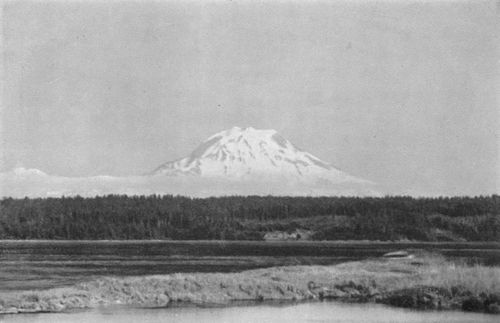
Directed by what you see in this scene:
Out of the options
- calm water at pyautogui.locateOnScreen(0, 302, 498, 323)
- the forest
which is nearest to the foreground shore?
calm water at pyautogui.locateOnScreen(0, 302, 498, 323)

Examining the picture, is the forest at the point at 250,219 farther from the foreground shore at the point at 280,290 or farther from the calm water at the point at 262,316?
the calm water at the point at 262,316

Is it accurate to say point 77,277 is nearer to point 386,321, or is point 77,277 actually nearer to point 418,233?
point 386,321

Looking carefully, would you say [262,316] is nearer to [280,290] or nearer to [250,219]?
[280,290]

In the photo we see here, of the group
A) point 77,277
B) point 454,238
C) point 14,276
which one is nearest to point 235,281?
point 77,277

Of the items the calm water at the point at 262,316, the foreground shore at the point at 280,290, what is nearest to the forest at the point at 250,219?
the foreground shore at the point at 280,290

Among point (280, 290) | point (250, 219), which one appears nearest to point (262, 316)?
point (280, 290)

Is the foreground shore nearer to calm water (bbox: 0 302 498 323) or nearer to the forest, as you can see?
calm water (bbox: 0 302 498 323)
